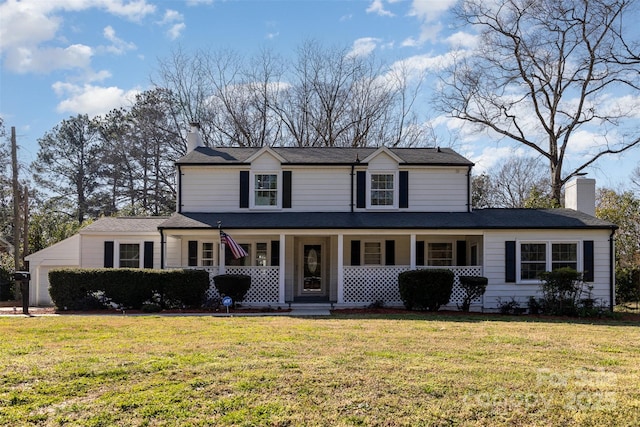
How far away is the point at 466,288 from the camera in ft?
55.9

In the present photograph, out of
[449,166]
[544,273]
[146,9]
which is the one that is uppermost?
[146,9]

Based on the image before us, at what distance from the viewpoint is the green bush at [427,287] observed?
1616 centimetres

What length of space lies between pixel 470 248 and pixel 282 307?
738 centimetres

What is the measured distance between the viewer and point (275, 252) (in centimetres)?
1931

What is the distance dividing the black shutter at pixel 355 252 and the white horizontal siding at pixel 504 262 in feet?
14.7

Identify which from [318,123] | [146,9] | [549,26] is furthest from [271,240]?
[549,26]

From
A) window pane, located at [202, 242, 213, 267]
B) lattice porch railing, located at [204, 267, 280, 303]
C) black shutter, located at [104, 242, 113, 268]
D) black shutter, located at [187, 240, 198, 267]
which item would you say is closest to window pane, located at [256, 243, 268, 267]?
window pane, located at [202, 242, 213, 267]

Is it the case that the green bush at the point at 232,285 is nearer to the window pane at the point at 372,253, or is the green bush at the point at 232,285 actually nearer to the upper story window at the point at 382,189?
the window pane at the point at 372,253

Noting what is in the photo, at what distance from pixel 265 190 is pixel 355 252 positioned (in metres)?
4.03

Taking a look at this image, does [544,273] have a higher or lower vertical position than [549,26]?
lower

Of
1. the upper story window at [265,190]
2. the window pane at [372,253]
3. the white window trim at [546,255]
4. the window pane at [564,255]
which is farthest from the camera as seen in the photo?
the window pane at [372,253]

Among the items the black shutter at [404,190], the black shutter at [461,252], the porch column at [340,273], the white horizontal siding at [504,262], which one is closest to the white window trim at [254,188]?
the porch column at [340,273]

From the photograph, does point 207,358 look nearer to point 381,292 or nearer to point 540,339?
point 540,339

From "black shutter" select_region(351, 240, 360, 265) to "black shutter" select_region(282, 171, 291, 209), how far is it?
276 centimetres
